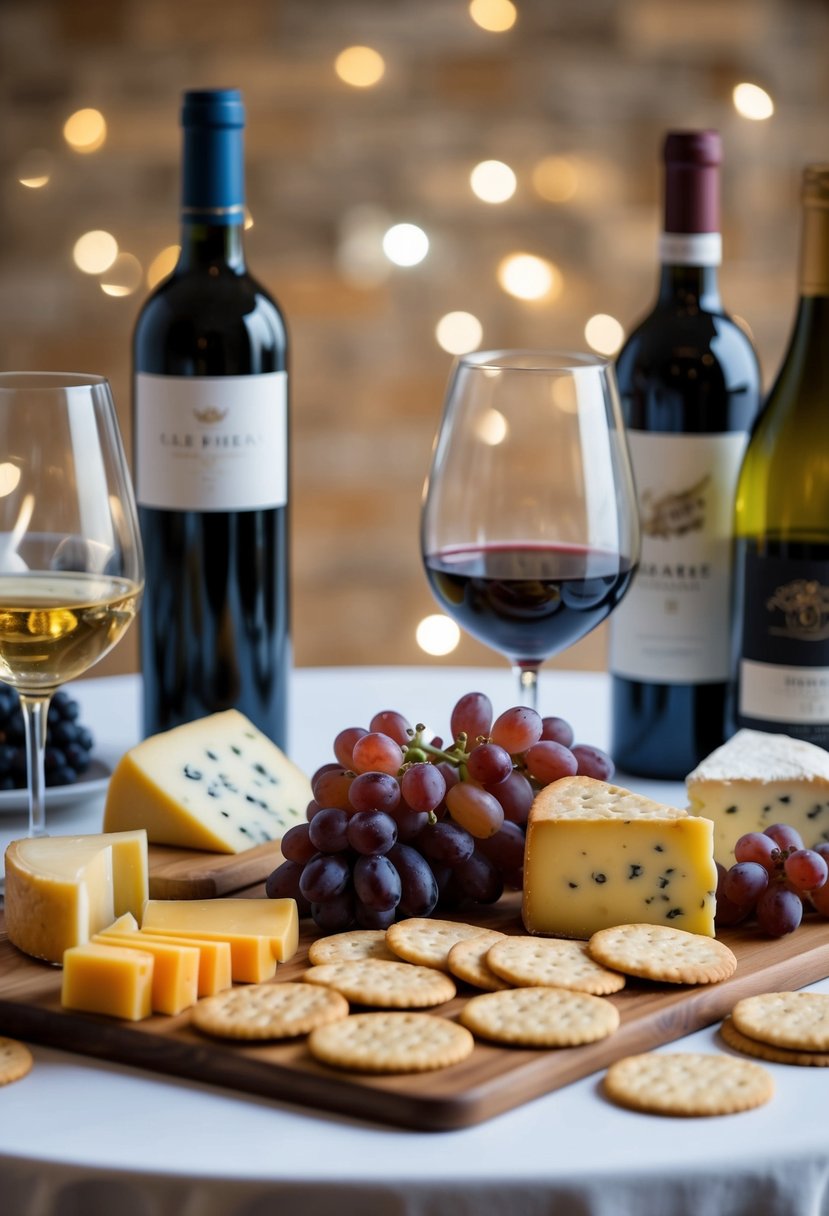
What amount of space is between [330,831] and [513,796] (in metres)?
0.13

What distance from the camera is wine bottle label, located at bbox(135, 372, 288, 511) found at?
121cm

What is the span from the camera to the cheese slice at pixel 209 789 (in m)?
1.08

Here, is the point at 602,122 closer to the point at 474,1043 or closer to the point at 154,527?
the point at 154,527

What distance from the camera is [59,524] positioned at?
101cm

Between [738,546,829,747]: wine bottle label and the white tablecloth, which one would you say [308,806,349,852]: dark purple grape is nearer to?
the white tablecloth

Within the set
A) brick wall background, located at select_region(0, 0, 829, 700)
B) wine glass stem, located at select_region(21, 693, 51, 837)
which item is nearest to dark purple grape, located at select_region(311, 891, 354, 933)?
wine glass stem, located at select_region(21, 693, 51, 837)

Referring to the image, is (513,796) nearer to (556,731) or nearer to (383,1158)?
(556,731)

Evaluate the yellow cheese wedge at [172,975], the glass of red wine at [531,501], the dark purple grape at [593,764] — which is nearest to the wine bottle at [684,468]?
the glass of red wine at [531,501]

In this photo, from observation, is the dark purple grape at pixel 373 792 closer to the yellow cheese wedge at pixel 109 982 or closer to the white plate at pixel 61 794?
the yellow cheese wedge at pixel 109 982

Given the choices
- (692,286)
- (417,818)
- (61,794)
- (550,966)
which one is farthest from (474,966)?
(692,286)

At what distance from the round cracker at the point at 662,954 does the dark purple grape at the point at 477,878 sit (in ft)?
0.30

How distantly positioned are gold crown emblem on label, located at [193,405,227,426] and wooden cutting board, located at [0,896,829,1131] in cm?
44

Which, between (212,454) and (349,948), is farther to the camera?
(212,454)

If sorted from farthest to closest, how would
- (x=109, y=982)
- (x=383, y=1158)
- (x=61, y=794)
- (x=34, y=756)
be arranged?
(x=61, y=794) → (x=34, y=756) → (x=109, y=982) → (x=383, y=1158)
